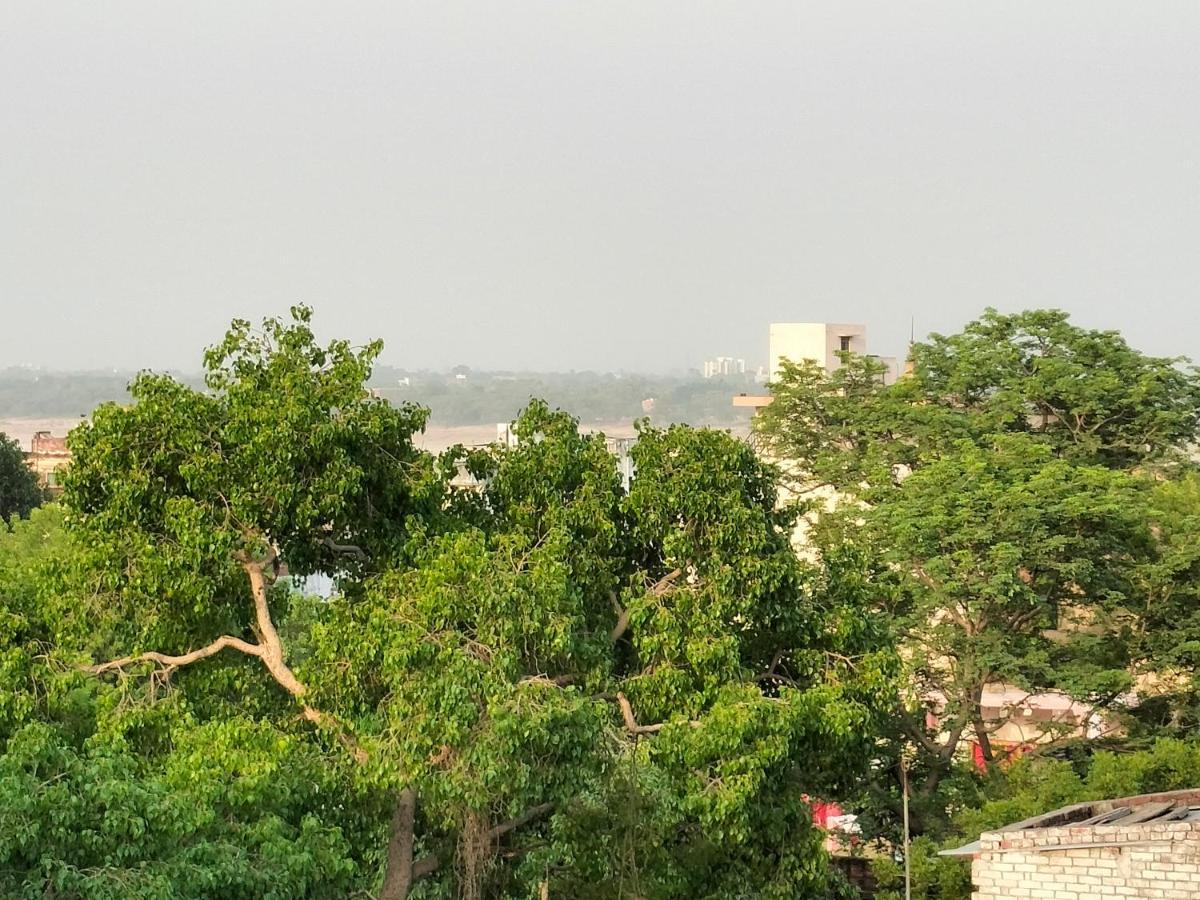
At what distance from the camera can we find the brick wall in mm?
11750

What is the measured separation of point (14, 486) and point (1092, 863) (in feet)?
141

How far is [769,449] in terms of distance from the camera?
2978cm

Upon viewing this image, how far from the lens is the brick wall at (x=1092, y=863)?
1175cm

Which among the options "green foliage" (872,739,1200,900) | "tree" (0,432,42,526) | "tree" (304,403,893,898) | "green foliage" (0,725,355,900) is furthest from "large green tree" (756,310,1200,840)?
"tree" (0,432,42,526)

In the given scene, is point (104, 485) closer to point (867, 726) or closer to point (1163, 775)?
point (867, 726)

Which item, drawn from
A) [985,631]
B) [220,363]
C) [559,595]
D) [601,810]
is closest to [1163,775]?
[985,631]

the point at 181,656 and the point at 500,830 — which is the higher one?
the point at 181,656

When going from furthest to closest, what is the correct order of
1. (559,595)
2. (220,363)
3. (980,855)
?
1. (220,363)
2. (559,595)
3. (980,855)

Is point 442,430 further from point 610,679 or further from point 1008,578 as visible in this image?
point 610,679

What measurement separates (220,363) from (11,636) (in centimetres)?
269

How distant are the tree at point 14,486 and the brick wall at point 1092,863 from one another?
41.1 metres

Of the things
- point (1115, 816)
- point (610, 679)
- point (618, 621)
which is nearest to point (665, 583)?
point (618, 621)

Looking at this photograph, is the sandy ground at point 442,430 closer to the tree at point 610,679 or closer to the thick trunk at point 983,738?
the thick trunk at point 983,738

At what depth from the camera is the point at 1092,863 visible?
12.1m
